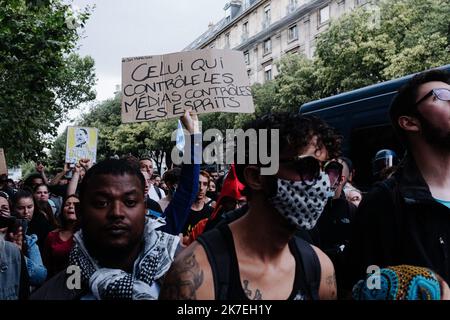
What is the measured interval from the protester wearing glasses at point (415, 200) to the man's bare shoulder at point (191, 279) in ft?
2.51

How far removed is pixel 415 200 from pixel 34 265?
8.53 feet

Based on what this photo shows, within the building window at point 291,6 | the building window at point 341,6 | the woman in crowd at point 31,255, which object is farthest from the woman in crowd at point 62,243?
the building window at point 291,6

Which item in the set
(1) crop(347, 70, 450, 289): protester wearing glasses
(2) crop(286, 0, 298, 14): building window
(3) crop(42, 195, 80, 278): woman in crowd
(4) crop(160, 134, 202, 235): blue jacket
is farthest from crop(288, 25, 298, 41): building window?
(1) crop(347, 70, 450, 289): protester wearing glasses

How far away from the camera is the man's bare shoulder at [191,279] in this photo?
5.18 ft

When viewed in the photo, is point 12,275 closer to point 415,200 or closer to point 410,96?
point 415,200

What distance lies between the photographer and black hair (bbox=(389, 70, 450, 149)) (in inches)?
85.5

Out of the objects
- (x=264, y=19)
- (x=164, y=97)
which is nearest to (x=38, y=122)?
(x=164, y=97)

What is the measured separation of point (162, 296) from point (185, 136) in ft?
5.54

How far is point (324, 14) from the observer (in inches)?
1405

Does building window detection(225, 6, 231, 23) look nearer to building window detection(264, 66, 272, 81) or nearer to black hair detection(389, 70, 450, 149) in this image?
building window detection(264, 66, 272, 81)

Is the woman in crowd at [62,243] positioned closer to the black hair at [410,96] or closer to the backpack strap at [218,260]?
the backpack strap at [218,260]

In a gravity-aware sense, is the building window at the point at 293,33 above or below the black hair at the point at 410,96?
above

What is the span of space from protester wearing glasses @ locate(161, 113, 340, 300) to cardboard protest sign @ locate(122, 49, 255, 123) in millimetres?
1925

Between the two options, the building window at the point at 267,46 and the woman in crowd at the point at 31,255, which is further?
the building window at the point at 267,46
